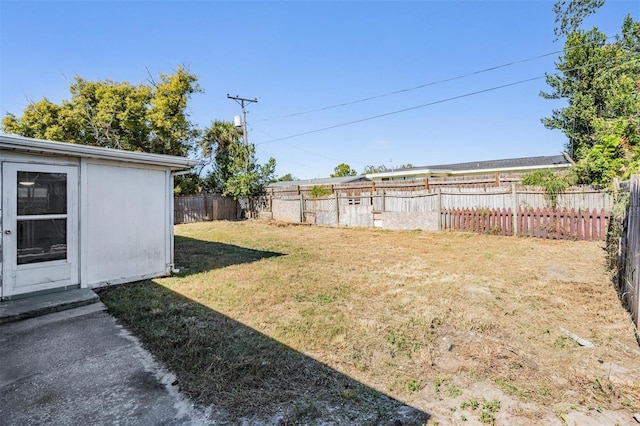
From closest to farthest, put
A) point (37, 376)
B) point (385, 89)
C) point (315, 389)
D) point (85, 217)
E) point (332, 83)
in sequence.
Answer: point (315, 389) → point (37, 376) → point (85, 217) → point (385, 89) → point (332, 83)

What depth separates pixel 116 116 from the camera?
18922 millimetres

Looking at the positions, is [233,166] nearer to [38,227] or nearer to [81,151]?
[81,151]

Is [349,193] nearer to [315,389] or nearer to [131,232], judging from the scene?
[131,232]

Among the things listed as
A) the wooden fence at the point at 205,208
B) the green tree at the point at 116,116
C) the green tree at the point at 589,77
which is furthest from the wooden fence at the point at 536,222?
the green tree at the point at 116,116

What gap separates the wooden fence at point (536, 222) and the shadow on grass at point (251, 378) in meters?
9.21

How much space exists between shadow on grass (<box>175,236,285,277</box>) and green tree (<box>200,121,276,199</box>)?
901 centimetres

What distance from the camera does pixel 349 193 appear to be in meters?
14.5

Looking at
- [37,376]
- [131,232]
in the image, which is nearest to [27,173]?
[131,232]

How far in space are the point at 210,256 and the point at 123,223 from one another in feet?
9.03

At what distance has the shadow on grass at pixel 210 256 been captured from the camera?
6551mm

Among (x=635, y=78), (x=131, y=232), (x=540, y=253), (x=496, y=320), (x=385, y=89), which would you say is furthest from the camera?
(x=385, y=89)

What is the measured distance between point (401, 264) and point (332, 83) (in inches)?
584

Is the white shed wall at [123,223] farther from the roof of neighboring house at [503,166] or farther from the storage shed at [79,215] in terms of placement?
the roof of neighboring house at [503,166]

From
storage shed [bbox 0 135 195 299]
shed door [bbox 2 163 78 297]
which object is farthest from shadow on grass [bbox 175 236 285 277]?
shed door [bbox 2 163 78 297]
